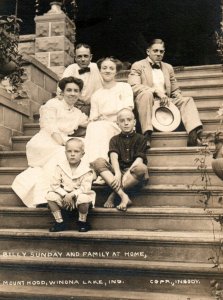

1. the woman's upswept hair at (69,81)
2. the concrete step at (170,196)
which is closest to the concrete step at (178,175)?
the concrete step at (170,196)

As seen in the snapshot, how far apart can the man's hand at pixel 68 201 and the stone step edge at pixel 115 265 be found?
0.47 m

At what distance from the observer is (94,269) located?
3246mm

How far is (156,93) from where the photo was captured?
16.0 feet

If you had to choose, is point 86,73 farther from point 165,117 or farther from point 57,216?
point 57,216

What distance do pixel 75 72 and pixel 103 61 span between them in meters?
0.85

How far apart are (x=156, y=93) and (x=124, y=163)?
1137 millimetres

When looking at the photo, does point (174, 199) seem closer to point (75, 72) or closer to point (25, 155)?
point (25, 155)

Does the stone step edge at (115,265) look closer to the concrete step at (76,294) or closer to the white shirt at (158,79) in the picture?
the concrete step at (76,294)

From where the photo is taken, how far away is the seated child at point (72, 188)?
3.62 m

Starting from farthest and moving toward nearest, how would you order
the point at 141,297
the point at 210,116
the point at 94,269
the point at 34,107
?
the point at 34,107 < the point at 210,116 < the point at 94,269 < the point at 141,297

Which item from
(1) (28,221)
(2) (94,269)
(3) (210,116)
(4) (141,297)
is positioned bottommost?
(4) (141,297)

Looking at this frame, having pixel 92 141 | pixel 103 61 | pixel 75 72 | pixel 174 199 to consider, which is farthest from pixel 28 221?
pixel 75 72

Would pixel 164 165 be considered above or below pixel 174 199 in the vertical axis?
above

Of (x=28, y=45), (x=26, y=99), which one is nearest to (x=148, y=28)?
(x=28, y=45)
